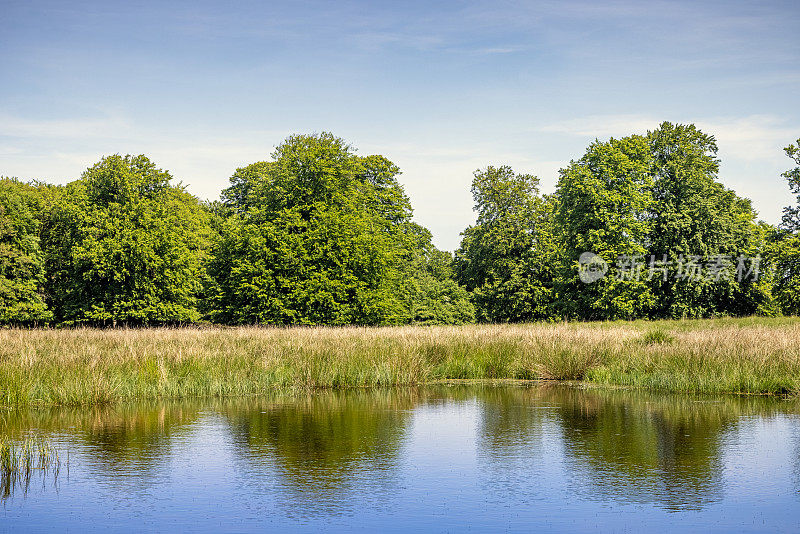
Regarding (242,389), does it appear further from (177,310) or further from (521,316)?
(521,316)

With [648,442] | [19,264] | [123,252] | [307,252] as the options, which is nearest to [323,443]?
[648,442]

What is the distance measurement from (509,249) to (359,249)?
16464mm

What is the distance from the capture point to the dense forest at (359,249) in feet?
131

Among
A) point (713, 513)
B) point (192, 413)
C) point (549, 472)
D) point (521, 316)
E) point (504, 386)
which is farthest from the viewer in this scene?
point (521, 316)

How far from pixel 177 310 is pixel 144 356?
2592 cm

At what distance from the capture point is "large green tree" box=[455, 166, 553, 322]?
5256 centimetres

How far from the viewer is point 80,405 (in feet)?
46.9

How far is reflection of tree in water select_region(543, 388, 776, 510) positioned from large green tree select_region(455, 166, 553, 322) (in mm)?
36028

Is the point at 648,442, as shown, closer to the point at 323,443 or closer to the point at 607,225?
A: the point at 323,443

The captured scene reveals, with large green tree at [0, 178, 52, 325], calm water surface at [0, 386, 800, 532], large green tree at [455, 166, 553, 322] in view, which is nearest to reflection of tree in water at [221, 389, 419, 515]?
calm water surface at [0, 386, 800, 532]

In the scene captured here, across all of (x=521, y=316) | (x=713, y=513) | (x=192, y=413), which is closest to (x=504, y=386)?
(x=192, y=413)

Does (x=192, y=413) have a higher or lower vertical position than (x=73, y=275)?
lower

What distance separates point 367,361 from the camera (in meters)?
18.0

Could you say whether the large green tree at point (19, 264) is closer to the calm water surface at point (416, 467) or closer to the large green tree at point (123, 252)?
the large green tree at point (123, 252)
